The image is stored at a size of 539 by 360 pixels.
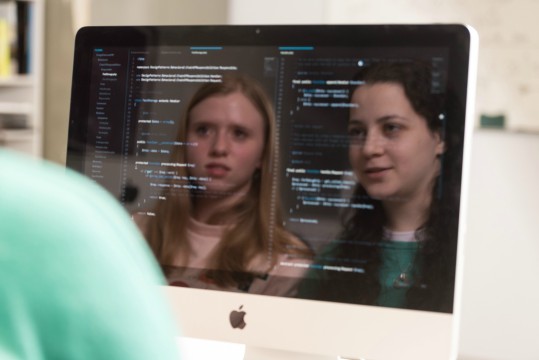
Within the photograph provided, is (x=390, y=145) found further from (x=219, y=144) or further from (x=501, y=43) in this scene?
(x=501, y=43)

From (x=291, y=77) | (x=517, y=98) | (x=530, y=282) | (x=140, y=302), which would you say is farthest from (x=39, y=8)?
(x=140, y=302)

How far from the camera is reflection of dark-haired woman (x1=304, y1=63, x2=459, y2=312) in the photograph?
1041 millimetres

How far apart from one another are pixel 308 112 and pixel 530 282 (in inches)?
95.6

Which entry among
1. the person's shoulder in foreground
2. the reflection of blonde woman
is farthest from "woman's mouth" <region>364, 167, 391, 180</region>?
the person's shoulder in foreground

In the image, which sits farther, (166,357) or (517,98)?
(517,98)

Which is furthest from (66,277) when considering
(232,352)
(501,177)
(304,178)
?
(501,177)

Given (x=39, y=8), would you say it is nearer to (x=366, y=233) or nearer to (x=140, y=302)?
(x=366, y=233)

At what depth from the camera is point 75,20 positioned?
148 inches

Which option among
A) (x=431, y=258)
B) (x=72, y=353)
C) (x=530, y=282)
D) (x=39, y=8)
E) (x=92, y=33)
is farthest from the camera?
(x=39, y=8)

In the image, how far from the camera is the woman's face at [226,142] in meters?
1.11

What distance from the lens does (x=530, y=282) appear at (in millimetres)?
3221

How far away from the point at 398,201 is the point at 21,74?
10.0 ft

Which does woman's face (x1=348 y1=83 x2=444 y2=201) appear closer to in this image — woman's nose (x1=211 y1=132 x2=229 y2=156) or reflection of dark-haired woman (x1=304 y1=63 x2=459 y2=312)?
reflection of dark-haired woman (x1=304 y1=63 x2=459 y2=312)

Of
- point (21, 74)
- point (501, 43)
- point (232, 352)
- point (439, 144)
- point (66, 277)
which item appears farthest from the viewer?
point (21, 74)
